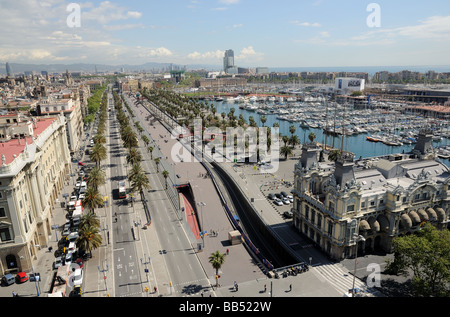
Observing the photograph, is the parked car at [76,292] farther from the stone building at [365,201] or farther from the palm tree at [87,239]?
the stone building at [365,201]

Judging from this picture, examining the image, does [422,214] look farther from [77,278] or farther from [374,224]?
[77,278]

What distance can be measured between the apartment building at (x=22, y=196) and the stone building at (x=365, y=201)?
167 ft

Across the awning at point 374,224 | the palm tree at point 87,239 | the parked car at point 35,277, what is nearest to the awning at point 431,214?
the awning at point 374,224

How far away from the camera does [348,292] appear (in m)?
48.1

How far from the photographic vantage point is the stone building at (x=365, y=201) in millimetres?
56344

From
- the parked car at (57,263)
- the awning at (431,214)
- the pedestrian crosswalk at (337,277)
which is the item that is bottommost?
the pedestrian crosswalk at (337,277)

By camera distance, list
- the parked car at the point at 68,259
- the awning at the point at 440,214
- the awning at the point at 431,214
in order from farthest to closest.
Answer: the awning at the point at 440,214 → the awning at the point at 431,214 → the parked car at the point at 68,259

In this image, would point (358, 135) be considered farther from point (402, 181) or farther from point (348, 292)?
point (348, 292)

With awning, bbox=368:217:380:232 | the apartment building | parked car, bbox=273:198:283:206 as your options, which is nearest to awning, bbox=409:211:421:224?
awning, bbox=368:217:380:232

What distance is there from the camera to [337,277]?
52.6 meters

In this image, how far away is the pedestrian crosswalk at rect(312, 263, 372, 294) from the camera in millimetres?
49838

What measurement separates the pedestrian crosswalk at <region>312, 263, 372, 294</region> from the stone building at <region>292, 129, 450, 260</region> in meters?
2.94

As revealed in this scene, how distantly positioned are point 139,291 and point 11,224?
82.4ft
